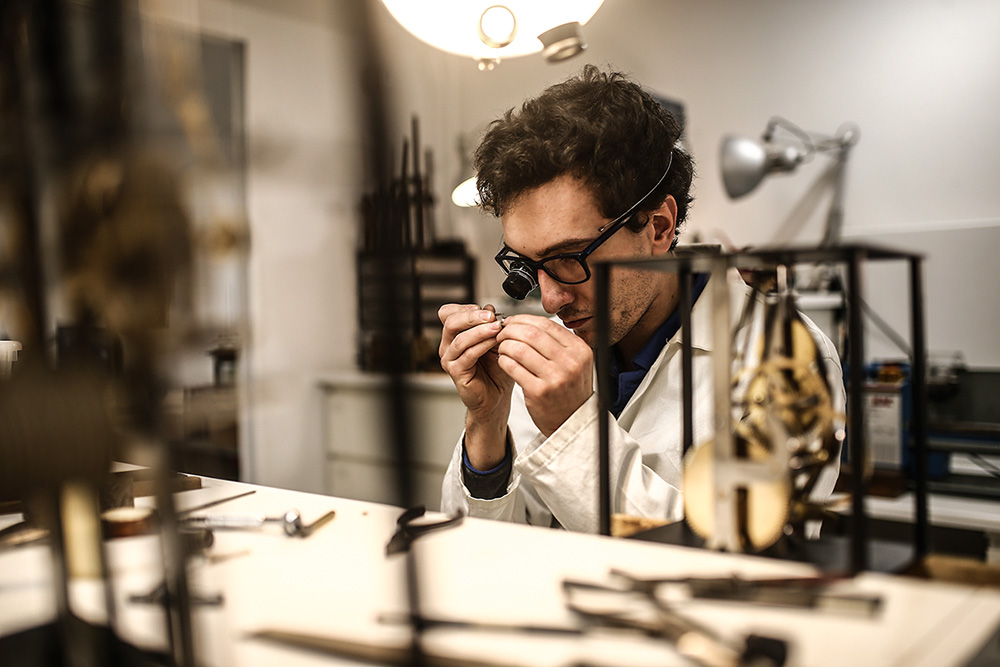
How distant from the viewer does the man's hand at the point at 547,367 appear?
1.01 metres

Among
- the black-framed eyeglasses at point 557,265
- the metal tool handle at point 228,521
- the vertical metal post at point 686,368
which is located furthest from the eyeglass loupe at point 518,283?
the metal tool handle at point 228,521

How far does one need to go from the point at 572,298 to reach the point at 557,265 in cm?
7

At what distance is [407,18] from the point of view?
102cm

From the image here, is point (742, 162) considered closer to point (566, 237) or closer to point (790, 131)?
point (790, 131)

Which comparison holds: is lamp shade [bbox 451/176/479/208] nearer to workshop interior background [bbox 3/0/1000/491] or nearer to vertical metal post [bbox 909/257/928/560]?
workshop interior background [bbox 3/0/1000/491]

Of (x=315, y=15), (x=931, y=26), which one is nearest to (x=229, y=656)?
(x=315, y=15)

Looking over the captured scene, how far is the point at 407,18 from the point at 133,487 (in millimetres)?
727

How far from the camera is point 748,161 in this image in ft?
7.88

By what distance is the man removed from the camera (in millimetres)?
1049

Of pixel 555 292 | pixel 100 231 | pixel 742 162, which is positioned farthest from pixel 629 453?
pixel 742 162

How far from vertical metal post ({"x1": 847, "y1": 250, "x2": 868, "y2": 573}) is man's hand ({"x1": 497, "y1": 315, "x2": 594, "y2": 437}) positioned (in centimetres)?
47

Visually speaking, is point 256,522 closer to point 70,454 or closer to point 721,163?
point 70,454

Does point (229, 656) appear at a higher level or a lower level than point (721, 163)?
lower

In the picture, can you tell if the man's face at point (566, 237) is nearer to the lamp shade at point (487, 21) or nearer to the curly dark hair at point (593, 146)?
the curly dark hair at point (593, 146)
